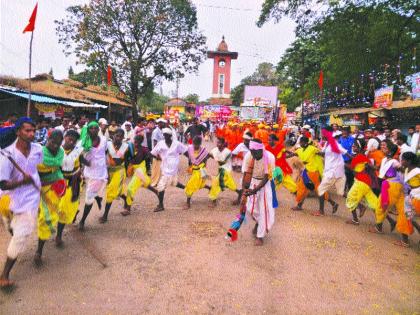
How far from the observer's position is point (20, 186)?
353cm

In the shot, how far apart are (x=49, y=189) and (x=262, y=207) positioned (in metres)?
2.90

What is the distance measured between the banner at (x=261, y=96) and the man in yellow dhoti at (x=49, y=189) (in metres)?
31.2

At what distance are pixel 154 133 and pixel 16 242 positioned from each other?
7483 mm

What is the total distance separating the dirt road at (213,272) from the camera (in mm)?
3340

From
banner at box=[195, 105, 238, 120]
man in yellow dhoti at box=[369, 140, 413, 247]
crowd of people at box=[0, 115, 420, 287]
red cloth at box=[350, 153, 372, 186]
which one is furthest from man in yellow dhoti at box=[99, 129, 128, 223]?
banner at box=[195, 105, 238, 120]

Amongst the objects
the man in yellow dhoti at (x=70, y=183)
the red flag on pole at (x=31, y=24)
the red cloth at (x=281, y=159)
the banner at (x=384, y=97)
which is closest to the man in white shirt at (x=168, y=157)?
the man in yellow dhoti at (x=70, y=183)

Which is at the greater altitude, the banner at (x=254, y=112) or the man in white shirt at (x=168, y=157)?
the banner at (x=254, y=112)

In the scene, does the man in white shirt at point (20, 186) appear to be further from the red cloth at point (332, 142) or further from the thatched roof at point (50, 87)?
the thatched roof at point (50, 87)

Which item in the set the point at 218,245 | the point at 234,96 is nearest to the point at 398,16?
the point at 218,245

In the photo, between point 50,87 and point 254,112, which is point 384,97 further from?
point 254,112

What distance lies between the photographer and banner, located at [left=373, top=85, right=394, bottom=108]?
42.0 ft

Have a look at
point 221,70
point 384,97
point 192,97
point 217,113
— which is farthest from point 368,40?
point 192,97

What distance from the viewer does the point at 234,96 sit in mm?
60469

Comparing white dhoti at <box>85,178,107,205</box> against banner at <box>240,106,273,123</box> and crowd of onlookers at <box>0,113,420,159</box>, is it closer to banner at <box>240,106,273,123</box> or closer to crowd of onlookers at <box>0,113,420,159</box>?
crowd of onlookers at <box>0,113,420,159</box>
